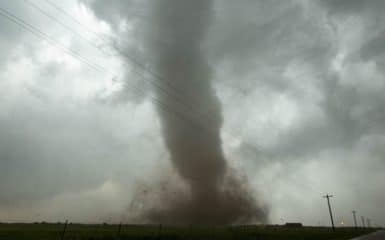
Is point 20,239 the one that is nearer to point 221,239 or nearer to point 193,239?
point 193,239

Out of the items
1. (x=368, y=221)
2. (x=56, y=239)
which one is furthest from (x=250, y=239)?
(x=368, y=221)

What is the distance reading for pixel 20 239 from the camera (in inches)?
1117

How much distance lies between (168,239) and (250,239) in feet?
41.0

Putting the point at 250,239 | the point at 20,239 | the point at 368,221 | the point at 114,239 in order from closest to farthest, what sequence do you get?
1. the point at 20,239
2. the point at 114,239
3. the point at 250,239
4. the point at 368,221

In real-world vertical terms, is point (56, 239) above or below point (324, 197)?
below

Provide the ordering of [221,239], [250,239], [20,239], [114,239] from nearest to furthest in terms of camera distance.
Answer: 1. [20,239]
2. [114,239]
3. [221,239]
4. [250,239]

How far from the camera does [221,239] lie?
35250mm

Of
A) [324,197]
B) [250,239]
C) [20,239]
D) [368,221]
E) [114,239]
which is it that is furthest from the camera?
[368,221]

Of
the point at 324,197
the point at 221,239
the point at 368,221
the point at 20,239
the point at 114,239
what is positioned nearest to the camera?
the point at 20,239

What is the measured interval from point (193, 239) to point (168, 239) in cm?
277

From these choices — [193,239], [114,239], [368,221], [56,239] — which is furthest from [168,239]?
[368,221]

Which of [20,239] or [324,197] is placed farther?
[324,197]

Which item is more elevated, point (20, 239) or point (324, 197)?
point (324, 197)

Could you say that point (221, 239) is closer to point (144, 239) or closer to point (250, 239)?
point (250, 239)
